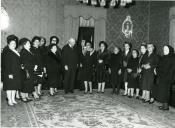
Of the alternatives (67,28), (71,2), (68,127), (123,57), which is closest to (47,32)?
(67,28)

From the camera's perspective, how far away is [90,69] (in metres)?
9.22

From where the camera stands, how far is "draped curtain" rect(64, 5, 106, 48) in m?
12.0

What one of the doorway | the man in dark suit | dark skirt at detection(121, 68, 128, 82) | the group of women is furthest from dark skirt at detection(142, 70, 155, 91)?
the doorway

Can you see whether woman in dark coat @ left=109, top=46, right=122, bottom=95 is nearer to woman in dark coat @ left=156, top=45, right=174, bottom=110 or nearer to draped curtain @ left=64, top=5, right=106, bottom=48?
woman in dark coat @ left=156, top=45, right=174, bottom=110

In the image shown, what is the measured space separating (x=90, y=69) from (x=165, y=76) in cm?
278

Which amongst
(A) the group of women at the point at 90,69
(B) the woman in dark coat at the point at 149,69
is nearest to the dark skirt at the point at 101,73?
(A) the group of women at the point at 90,69

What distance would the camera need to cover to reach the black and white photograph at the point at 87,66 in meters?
6.36

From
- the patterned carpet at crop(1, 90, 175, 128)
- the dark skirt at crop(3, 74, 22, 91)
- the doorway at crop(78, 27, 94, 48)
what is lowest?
the patterned carpet at crop(1, 90, 175, 128)

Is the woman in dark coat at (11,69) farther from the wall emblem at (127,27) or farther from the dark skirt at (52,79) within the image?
the wall emblem at (127,27)

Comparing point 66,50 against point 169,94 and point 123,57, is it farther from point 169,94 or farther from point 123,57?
point 169,94

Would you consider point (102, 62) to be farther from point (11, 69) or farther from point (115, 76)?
point (11, 69)

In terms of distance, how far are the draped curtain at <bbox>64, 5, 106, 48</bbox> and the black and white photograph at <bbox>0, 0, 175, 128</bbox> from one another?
0.04 m

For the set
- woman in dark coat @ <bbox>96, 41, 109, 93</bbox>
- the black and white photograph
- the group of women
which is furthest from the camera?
woman in dark coat @ <bbox>96, 41, 109, 93</bbox>

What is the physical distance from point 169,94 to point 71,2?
6562 mm
